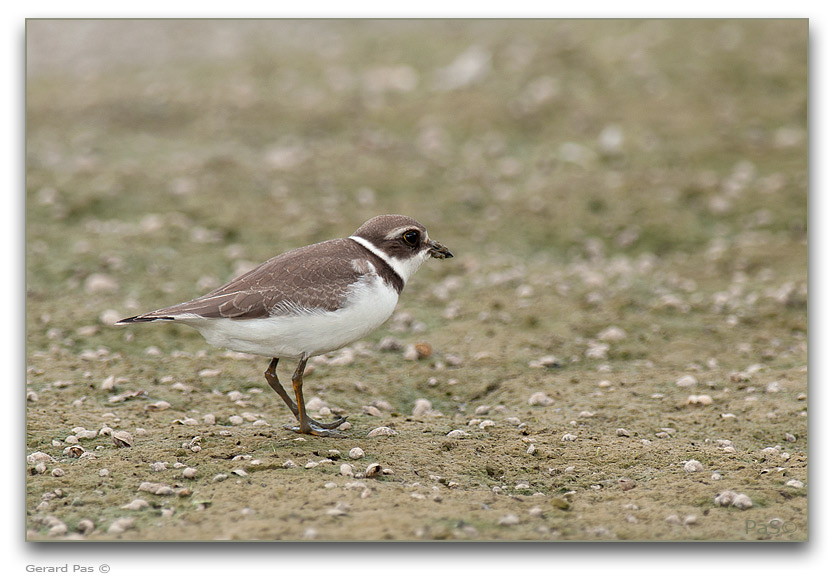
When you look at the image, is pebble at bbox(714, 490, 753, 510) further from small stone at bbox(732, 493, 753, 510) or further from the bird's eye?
the bird's eye

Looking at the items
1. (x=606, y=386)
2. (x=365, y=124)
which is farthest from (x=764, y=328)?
(x=365, y=124)

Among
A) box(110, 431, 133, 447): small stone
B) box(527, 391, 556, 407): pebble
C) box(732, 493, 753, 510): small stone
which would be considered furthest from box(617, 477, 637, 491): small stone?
box(110, 431, 133, 447): small stone

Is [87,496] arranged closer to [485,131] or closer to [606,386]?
[606,386]

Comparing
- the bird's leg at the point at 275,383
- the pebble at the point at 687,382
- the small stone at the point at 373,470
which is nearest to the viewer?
the small stone at the point at 373,470

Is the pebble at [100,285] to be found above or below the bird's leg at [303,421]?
above

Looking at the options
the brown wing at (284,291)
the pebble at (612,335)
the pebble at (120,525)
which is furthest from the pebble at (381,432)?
the pebble at (612,335)

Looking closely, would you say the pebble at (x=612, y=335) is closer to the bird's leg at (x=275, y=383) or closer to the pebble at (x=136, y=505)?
the bird's leg at (x=275, y=383)
